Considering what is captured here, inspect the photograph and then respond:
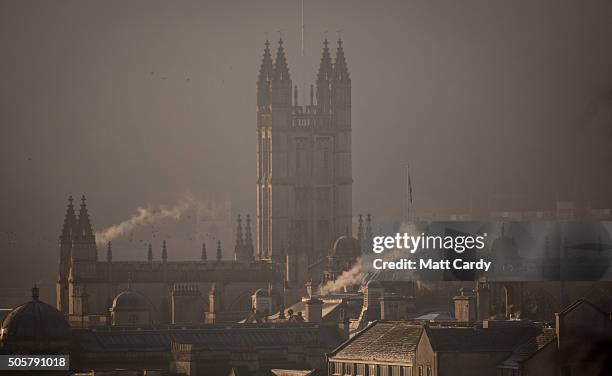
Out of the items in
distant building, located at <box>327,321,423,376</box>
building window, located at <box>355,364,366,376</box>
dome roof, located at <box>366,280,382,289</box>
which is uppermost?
dome roof, located at <box>366,280,382,289</box>

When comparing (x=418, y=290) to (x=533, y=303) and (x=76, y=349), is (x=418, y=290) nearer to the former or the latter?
(x=533, y=303)

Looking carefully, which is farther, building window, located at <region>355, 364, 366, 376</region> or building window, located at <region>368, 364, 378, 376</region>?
building window, located at <region>355, 364, 366, 376</region>

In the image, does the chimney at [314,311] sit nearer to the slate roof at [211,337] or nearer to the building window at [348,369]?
the slate roof at [211,337]

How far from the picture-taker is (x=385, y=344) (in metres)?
151

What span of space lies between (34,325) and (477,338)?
33587 millimetres

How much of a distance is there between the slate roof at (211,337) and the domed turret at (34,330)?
11.4 ft

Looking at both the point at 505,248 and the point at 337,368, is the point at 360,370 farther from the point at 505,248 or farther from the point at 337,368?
the point at 505,248

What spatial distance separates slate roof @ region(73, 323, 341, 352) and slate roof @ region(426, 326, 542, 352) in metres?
28.5

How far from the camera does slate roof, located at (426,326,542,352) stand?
139625mm

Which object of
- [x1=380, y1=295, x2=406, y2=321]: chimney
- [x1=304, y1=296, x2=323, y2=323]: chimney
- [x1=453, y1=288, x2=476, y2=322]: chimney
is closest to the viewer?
[x1=453, y1=288, x2=476, y2=322]: chimney

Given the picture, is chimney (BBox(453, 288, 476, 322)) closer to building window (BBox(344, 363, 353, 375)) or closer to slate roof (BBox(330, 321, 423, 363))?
slate roof (BBox(330, 321, 423, 363))

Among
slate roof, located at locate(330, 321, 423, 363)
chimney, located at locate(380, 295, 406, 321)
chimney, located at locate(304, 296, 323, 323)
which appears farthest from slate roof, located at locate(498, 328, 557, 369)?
chimney, located at locate(304, 296, 323, 323)

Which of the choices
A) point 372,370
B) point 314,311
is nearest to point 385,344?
point 372,370

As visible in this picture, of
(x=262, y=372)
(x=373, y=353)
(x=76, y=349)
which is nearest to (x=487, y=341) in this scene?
(x=373, y=353)
